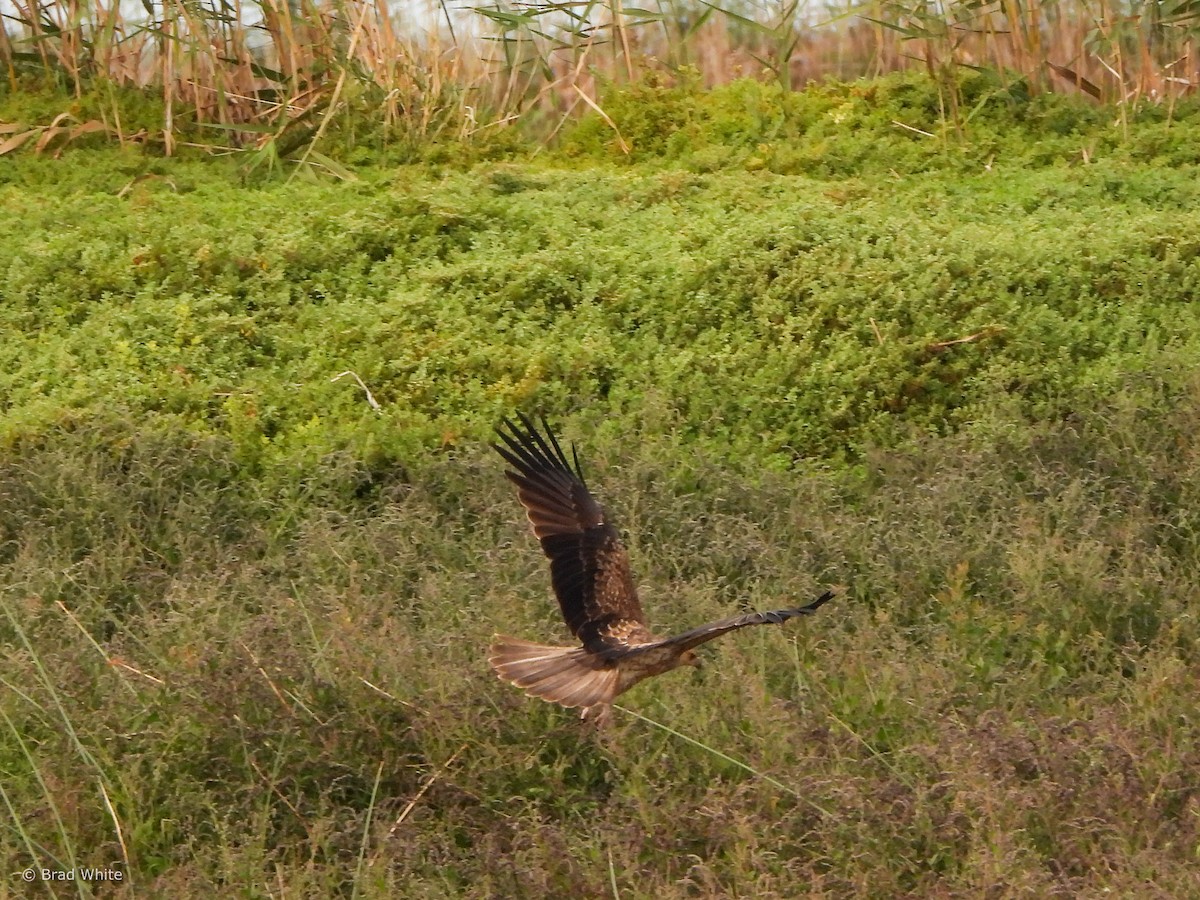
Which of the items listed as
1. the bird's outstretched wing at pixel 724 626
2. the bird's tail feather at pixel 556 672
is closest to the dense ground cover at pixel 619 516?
the bird's tail feather at pixel 556 672

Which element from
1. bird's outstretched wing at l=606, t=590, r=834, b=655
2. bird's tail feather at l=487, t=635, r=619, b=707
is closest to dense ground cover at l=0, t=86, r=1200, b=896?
bird's tail feather at l=487, t=635, r=619, b=707

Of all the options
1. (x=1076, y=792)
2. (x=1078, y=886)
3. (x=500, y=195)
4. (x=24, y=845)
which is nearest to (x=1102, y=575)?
(x=1076, y=792)

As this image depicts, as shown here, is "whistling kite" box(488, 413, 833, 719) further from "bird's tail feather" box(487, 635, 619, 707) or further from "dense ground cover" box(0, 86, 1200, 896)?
"dense ground cover" box(0, 86, 1200, 896)

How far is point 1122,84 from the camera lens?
30.9ft

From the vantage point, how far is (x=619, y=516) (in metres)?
5.39

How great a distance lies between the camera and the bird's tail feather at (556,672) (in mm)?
3719

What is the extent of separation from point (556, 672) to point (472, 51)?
677cm

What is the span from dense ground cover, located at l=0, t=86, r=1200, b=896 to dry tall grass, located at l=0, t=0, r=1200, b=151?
2.20ft

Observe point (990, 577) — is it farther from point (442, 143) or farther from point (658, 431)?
point (442, 143)

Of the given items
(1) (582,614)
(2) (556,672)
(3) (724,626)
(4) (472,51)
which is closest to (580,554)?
(1) (582,614)

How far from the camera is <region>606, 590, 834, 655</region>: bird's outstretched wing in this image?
303cm

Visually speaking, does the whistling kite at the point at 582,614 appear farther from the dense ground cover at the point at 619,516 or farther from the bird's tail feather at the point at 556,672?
the dense ground cover at the point at 619,516

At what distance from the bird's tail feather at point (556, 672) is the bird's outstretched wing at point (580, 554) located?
6 cm

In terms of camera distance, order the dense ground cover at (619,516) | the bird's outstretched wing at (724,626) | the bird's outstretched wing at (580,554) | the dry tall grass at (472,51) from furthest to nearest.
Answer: the dry tall grass at (472,51)
the bird's outstretched wing at (580,554)
the dense ground cover at (619,516)
the bird's outstretched wing at (724,626)
